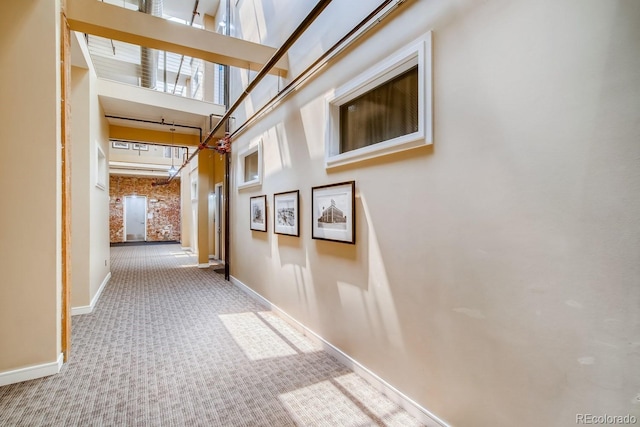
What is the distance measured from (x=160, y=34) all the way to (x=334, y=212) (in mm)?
2590

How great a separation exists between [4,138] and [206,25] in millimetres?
6641

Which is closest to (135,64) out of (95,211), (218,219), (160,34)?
(218,219)

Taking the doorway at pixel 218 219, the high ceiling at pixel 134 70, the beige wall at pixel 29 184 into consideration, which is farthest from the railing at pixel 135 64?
the beige wall at pixel 29 184

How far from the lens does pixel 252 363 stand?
2715 mm

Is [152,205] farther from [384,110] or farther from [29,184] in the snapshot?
[384,110]

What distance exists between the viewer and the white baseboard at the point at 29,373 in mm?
2365

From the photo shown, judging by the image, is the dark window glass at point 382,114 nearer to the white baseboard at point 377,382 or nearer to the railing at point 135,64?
the white baseboard at point 377,382

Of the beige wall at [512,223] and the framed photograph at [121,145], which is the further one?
the framed photograph at [121,145]

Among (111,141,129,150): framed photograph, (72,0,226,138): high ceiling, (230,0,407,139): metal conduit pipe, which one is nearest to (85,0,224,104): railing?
(72,0,226,138): high ceiling

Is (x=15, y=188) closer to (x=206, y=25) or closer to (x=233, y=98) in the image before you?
(x=233, y=98)

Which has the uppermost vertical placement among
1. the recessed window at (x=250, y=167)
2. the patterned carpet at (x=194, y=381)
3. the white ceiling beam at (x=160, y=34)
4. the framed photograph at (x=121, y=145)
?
the framed photograph at (x=121, y=145)

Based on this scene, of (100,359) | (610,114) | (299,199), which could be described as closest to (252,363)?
(100,359)

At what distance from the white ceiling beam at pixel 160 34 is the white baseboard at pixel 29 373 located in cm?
307

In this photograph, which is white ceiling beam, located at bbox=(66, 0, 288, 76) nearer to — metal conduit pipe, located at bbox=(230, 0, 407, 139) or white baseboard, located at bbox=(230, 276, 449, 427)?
metal conduit pipe, located at bbox=(230, 0, 407, 139)
